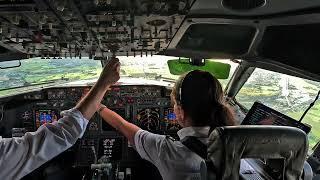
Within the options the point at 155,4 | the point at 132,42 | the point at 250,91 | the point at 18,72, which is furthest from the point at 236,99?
the point at 155,4

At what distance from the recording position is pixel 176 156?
2.14 metres

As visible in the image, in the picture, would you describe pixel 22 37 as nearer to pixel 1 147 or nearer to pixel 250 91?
pixel 1 147

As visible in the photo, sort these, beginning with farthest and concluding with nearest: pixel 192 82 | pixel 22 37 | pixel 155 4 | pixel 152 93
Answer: pixel 152 93
pixel 22 37
pixel 192 82
pixel 155 4

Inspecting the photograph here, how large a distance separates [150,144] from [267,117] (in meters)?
1.81

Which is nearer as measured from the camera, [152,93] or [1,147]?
[1,147]

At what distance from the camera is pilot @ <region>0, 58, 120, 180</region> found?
5.09ft

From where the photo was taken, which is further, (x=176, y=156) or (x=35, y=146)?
(x=176, y=156)

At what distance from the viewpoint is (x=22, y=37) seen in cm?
285

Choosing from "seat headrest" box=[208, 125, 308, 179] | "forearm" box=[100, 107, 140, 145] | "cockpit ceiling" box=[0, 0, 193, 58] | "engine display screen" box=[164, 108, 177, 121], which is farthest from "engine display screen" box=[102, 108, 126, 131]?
"seat headrest" box=[208, 125, 308, 179]

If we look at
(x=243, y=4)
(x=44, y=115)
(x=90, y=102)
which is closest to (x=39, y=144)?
(x=90, y=102)

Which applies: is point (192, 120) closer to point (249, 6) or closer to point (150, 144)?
point (150, 144)

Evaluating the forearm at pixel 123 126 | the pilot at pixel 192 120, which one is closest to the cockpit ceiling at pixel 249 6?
the pilot at pixel 192 120

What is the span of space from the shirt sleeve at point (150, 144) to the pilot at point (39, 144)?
621 millimetres

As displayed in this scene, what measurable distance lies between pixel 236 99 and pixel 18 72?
9.59ft
